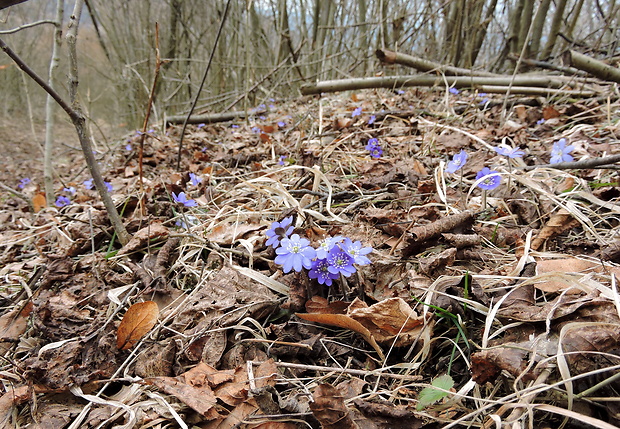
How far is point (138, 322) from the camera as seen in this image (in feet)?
3.95

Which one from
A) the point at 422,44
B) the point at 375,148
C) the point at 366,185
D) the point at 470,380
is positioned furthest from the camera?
the point at 422,44

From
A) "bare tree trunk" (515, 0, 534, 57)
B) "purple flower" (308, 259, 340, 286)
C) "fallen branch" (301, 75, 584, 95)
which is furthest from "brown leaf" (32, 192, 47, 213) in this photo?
"bare tree trunk" (515, 0, 534, 57)

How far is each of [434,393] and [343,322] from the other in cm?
31

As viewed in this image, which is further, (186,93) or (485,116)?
(186,93)

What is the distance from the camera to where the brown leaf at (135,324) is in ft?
3.88

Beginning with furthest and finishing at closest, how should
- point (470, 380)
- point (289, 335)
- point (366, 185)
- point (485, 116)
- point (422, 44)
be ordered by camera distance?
1. point (422, 44)
2. point (485, 116)
3. point (366, 185)
4. point (289, 335)
5. point (470, 380)

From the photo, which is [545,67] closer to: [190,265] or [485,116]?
[485,116]

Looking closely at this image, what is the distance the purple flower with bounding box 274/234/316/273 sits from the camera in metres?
1.07

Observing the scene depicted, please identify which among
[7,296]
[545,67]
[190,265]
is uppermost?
[545,67]

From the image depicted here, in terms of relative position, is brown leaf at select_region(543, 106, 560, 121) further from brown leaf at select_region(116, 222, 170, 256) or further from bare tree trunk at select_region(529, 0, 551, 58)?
brown leaf at select_region(116, 222, 170, 256)

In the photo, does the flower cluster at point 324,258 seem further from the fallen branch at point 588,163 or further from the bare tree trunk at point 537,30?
the bare tree trunk at point 537,30

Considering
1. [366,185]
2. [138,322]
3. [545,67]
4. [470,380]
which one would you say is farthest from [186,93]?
[470,380]

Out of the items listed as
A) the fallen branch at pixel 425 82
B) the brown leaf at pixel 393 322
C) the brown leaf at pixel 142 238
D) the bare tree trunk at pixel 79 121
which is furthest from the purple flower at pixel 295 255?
the fallen branch at pixel 425 82

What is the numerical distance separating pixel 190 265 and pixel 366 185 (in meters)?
0.99
